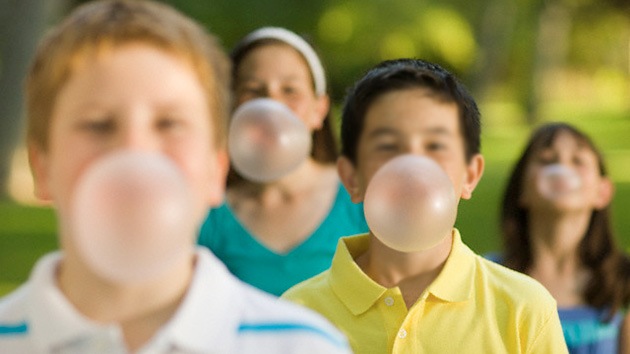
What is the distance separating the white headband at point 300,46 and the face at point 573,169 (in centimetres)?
88

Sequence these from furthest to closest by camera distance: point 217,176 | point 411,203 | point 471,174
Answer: point 471,174
point 411,203
point 217,176

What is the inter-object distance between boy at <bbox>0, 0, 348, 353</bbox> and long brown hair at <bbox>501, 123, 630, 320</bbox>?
8.65 feet

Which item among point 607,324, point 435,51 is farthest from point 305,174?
point 435,51

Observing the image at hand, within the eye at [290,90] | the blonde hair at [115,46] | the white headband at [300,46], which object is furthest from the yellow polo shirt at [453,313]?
the white headband at [300,46]

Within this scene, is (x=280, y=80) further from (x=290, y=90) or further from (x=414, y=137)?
(x=414, y=137)

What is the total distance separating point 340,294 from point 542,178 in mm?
1821

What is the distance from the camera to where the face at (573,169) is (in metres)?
4.52

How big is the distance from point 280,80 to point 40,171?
2060mm

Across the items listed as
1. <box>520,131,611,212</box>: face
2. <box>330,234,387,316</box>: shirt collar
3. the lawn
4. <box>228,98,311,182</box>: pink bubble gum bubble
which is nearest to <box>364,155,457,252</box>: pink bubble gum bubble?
<box>330,234,387,316</box>: shirt collar

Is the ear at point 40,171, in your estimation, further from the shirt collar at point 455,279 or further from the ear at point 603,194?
the ear at point 603,194

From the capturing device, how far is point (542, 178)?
14.9 feet

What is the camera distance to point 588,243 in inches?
186

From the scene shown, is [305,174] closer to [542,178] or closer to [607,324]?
[542,178]

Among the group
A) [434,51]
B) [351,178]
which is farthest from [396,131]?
[434,51]
